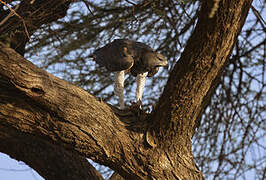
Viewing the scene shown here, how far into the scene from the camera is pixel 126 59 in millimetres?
1690

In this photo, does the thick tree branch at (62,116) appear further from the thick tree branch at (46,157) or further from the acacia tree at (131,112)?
the thick tree branch at (46,157)

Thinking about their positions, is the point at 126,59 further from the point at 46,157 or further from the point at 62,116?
the point at 46,157

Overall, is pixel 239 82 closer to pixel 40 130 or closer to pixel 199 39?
pixel 199 39

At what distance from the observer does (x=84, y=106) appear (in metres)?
1.76

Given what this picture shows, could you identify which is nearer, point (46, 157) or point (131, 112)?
point (131, 112)

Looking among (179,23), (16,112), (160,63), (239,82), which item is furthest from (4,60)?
(239,82)

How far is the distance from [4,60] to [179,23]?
1.48 m

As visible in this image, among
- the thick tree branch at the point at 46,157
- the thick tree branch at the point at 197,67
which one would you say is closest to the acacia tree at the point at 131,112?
the thick tree branch at the point at 197,67

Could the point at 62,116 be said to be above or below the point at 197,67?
below

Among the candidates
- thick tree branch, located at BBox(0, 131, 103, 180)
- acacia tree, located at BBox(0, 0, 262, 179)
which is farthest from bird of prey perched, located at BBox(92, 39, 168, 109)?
thick tree branch, located at BBox(0, 131, 103, 180)

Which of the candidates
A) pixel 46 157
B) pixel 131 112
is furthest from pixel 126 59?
pixel 46 157

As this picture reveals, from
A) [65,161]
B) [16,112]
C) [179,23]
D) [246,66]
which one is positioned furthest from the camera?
[246,66]

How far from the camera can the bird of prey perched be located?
5.59ft

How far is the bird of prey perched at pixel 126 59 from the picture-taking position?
5.59 feet
